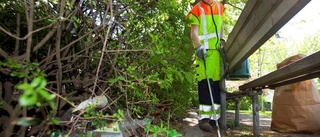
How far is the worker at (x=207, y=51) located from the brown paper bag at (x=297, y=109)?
871mm

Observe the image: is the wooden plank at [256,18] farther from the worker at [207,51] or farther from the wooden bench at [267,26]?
the worker at [207,51]

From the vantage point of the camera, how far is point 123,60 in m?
1.92

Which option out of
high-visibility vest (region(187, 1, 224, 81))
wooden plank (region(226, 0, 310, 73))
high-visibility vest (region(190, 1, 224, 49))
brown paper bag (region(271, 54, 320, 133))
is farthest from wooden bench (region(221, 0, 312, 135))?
high-visibility vest (region(190, 1, 224, 49))

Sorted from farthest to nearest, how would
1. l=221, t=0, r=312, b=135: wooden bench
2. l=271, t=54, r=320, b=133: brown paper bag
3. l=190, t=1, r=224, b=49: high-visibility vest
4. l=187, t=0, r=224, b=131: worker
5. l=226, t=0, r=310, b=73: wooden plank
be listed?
l=190, t=1, r=224, b=49: high-visibility vest → l=187, t=0, r=224, b=131: worker → l=271, t=54, r=320, b=133: brown paper bag → l=221, t=0, r=312, b=135: wooden bench → l=226, t=0, r=310, b=73: wooden plank

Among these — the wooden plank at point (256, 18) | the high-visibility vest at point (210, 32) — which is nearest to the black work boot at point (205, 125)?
the high-visibility vest at point (210, 32)

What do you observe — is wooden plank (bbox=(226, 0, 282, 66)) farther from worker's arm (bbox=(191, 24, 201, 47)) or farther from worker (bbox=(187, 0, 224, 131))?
worker's arm (bbox=(191, 24, 201, 47))

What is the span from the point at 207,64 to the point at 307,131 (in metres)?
1.60

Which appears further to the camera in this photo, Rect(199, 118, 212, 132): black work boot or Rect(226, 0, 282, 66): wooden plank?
Rect(199, 118, 212, 132): black work boot

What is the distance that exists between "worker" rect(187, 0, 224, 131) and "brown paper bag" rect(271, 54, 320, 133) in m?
0.87

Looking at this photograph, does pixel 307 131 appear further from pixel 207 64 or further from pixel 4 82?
pixel 4 82

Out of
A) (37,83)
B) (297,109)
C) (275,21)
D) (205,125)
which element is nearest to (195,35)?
(205,125)

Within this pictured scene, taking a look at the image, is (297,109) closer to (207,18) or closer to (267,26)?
(207,18)

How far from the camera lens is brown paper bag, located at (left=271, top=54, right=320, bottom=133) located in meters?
3.70

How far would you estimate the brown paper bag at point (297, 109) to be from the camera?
3.70m
